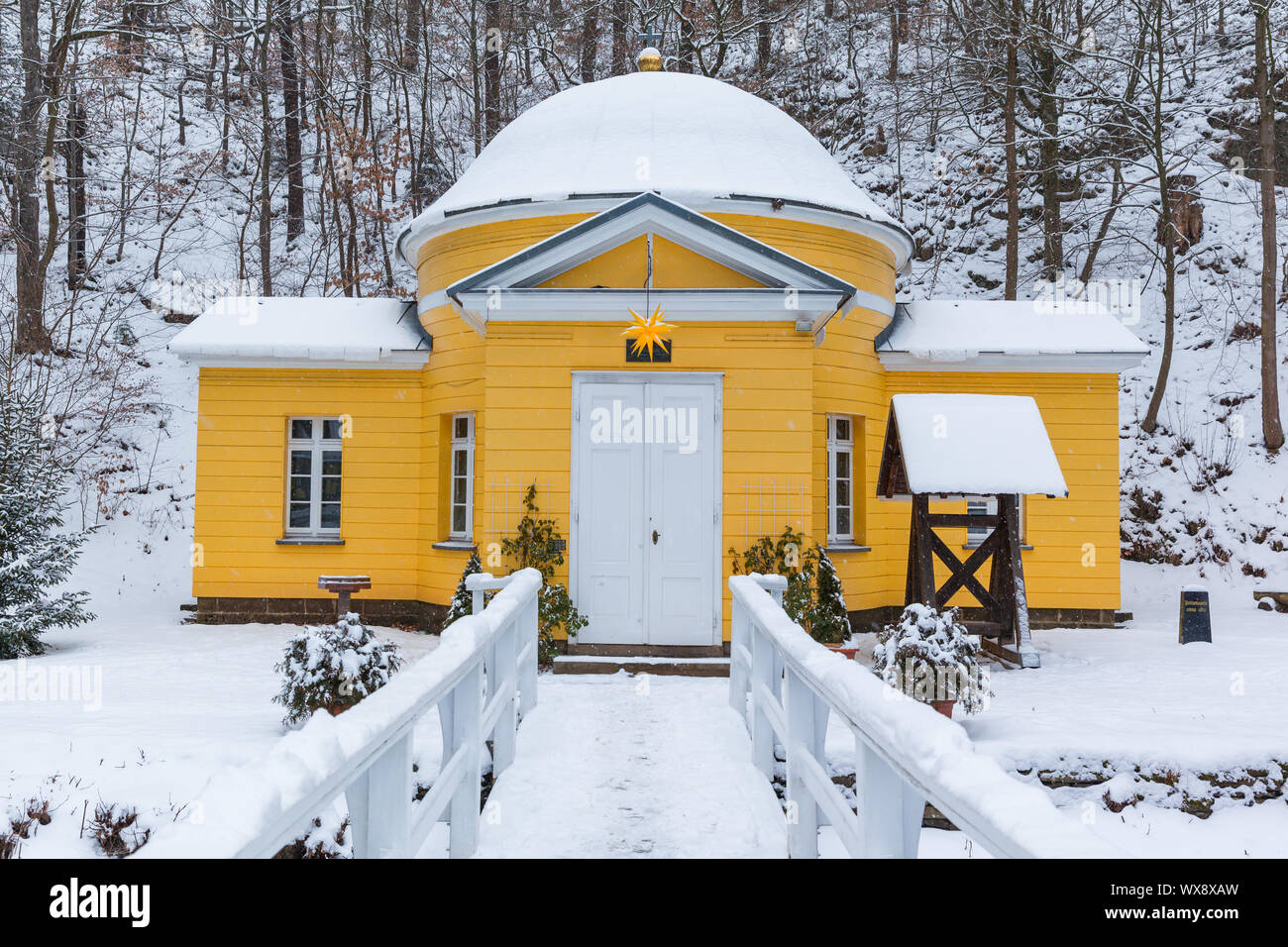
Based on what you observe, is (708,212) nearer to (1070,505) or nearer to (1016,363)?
(1016,363)

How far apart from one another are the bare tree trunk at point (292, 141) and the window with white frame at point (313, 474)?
50.1 ft

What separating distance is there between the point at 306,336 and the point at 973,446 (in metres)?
8.21

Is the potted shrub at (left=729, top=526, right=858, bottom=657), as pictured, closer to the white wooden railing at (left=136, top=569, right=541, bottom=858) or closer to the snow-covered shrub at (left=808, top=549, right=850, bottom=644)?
the snow-covered shrub at (left=808, top=549, right=850, bottom=644)

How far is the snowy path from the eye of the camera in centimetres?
461

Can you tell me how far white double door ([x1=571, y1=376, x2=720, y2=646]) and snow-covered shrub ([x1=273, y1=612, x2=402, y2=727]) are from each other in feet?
9.29

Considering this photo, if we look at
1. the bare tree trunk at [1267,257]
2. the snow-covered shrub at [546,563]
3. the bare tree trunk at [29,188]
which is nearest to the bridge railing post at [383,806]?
the snow-covered shrub at [546,563]

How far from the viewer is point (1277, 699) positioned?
8.47 metres

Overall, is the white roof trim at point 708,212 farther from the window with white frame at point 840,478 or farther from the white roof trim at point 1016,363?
the window with white frame at point 840,478

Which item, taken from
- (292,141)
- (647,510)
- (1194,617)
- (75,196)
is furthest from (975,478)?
(75,196)

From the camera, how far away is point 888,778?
2988 millimetres

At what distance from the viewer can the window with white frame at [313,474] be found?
1284 centimetres
